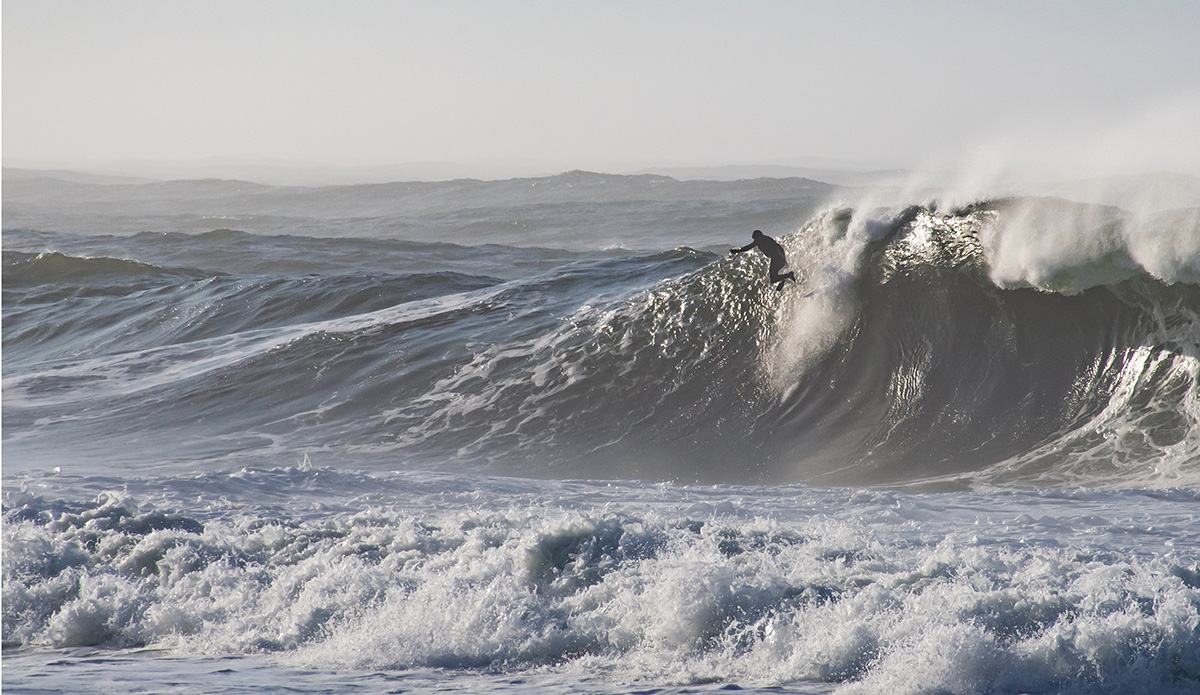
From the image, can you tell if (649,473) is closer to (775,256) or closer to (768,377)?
(768,377)

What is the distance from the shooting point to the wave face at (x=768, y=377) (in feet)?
23.0

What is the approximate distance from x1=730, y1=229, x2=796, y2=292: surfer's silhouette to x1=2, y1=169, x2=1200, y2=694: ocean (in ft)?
0.54

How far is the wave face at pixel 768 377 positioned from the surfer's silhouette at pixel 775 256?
4.1 inches

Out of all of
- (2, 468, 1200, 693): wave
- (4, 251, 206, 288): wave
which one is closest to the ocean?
(2, 468, 1200, 693): wave

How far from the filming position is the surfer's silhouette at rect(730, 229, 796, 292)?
862cm

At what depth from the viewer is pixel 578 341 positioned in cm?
962

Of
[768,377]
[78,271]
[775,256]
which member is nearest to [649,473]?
[768,377]

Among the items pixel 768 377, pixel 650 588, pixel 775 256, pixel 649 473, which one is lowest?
pixel 649 473

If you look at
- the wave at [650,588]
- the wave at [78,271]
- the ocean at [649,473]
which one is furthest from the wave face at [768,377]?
the wave at [78,271]

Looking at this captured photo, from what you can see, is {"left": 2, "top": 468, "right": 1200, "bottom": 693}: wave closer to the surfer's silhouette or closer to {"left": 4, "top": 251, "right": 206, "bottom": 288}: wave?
the surfer's silhouette

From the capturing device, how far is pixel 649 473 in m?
7.11

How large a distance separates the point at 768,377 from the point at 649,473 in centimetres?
171

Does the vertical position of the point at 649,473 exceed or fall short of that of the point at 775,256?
it falls short

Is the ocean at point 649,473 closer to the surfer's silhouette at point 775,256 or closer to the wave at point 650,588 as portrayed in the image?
the wave at point 650,588
